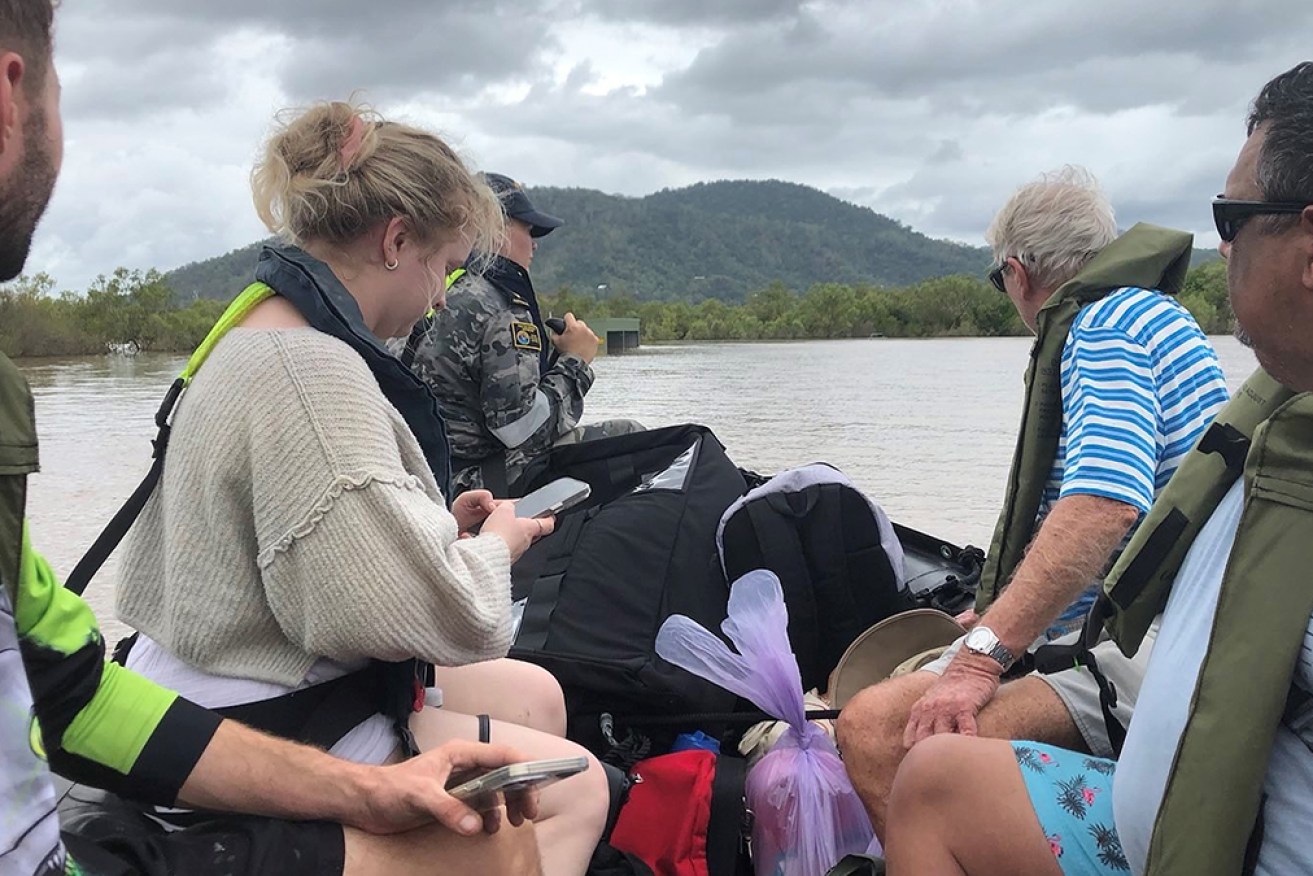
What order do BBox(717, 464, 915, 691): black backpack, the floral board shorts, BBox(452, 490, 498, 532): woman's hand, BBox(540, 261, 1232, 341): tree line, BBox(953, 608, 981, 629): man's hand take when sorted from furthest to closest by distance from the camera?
1. BBox(540, 261, 1232, 341): tree line
2. BBox(717, 464, 915, 691): black backpack
3. BBox(953, 608, 981, 629): man's hand
4. BBox(452, 490, 498, 532): woman's hand
5. the floral board shorts

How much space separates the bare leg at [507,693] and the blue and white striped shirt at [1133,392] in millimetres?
1240

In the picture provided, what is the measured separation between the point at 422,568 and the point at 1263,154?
1.33 meters

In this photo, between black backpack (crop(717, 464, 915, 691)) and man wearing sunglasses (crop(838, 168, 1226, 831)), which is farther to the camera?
black backpack (crop(717, 464, 915, 691))

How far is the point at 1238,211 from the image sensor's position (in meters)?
1.39

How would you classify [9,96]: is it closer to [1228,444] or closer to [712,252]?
[1228,444]

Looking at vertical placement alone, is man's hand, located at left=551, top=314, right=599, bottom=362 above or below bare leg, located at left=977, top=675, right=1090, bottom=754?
above

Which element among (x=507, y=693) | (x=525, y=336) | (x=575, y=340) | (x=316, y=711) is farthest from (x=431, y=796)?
(x=575, y=340)

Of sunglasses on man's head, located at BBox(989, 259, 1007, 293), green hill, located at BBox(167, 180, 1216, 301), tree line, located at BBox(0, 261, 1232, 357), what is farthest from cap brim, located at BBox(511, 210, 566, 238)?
green hill, located at BBox(167, 180, 1216, 301)

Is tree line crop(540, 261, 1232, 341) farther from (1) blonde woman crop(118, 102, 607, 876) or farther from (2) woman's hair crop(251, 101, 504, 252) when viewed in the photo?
(1) blonde woman crop(118, 102, 607, 876)

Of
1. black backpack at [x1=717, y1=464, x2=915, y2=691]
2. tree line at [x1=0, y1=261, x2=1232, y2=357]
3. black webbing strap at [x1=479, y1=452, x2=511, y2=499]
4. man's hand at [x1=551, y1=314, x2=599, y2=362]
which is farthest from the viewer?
tree line at [x1=0, y1=261, x2=1232, y2=357]

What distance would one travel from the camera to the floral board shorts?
1.63 metres

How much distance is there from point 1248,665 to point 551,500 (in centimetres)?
165

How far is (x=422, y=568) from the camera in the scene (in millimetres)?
1588

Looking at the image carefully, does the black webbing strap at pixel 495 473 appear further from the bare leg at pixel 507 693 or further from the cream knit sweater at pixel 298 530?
the cream knit sweater at pixel 298 530
